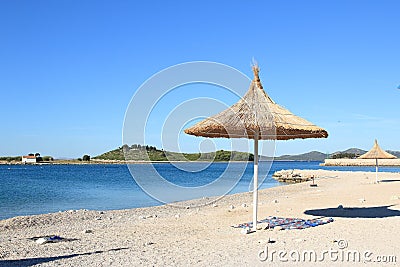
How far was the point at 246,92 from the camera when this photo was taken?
8195mm

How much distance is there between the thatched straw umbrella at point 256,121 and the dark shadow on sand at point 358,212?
2.12 meters

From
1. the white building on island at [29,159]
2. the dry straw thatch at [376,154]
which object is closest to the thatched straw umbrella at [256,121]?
the dry straw thatch at [376,154]

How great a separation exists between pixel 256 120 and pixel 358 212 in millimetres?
3943

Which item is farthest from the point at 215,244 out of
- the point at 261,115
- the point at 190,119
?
the point at 190,119

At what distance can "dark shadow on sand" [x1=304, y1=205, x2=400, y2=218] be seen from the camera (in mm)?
9062

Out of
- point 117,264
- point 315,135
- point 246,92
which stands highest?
point 246,92

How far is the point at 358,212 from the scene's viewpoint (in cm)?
970

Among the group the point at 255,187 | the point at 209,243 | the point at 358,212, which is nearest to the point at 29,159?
the point at 358,212

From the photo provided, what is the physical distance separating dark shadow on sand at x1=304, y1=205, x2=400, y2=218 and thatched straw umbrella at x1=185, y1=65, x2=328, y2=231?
6.95 feet

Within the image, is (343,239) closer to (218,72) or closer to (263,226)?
(263,226)

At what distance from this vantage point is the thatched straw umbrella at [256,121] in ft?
24.8

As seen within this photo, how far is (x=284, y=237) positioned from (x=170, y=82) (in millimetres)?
4240

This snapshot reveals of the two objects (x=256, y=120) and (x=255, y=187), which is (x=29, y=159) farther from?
(x=256, y=120)

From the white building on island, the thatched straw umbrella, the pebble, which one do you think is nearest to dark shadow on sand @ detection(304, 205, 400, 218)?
the thatched straw umbrella
